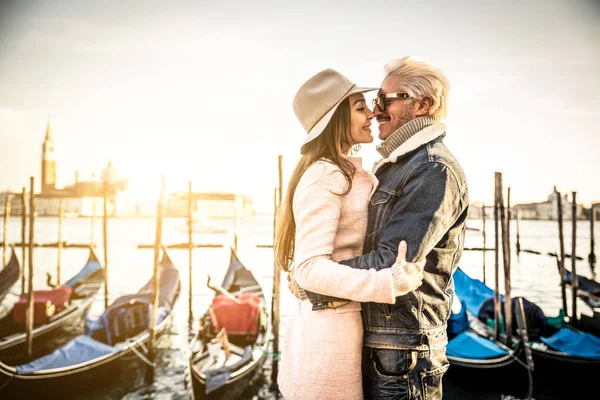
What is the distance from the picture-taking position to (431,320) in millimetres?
1232

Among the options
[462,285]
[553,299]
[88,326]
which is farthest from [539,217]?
[88,326]

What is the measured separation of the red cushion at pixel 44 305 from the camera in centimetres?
896

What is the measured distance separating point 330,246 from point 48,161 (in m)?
97.2

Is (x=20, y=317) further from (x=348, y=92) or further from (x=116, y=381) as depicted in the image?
(x=348, y=92)

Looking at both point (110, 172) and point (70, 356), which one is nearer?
point (70, 356)

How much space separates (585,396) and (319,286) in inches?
277

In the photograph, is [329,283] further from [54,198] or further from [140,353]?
[54,198]

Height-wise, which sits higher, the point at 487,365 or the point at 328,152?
the point at 328,152

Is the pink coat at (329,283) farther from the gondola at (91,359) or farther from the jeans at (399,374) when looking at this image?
the gondola at (91,359)

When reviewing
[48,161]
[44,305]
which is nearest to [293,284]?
[44,305]

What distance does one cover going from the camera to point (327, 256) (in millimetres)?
1138

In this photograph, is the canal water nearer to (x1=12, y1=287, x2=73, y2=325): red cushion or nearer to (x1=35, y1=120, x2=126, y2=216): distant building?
(x1=12, y1=287, x2=73, y2=325): red cushion

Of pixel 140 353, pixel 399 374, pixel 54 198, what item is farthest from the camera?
pixel 54 198

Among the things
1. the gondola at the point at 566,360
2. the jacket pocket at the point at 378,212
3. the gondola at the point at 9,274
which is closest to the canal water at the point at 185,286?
the gondola at the point at 566,360
